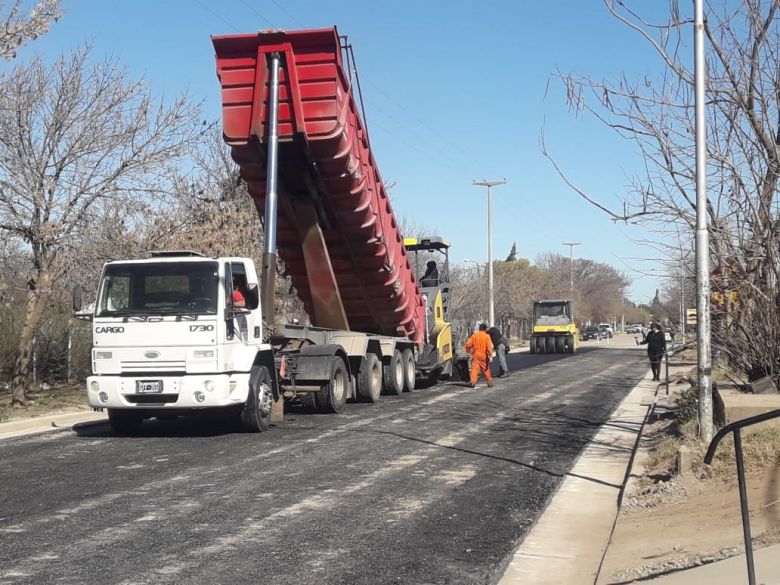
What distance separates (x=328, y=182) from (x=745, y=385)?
22.5 ft

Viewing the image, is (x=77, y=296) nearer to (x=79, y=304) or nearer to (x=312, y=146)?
(x=79, y=304)

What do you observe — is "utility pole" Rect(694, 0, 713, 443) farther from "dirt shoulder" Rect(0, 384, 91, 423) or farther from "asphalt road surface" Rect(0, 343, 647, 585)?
"dirt shoulder" Rect(0, 384, 91, 423)

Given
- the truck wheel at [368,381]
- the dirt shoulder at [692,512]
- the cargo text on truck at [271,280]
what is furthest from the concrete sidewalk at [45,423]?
the dirt shoulder at [692,512]

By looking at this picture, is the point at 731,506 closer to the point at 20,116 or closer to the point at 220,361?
the point at 220,361

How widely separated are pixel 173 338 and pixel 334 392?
398cm

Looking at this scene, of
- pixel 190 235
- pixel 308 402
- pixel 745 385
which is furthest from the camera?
pixel 190 235

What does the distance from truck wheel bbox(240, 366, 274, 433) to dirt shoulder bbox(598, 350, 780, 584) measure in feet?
17.5

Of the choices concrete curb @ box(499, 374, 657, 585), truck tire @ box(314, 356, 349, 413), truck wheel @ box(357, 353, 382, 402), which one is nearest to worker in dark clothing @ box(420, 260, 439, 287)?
truck wheel @ box(357, 353, 382, 402)

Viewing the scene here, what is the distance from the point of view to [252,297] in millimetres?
11727

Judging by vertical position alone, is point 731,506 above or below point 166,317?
below

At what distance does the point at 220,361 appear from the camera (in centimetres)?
1108

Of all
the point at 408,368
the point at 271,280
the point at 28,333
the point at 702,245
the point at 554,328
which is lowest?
the point at 408,368

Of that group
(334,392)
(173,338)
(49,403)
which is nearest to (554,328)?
(334,392)

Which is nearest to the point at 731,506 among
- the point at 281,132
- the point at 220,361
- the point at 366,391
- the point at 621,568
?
the point at 621,568
